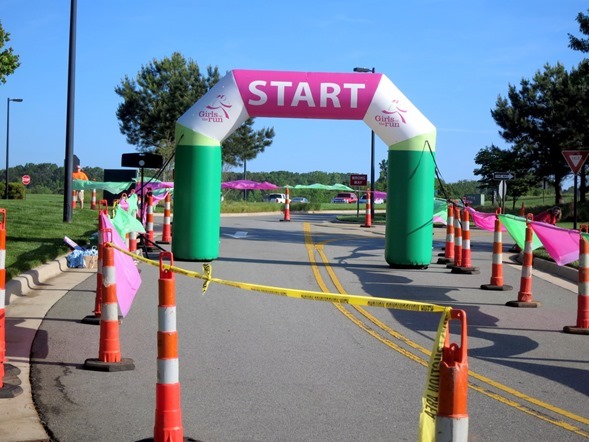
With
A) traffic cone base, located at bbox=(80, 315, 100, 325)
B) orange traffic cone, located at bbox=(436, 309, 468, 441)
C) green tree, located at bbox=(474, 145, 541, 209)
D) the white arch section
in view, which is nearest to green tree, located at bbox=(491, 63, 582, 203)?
green tree, located at bbox=(474, 145, 541, 209)

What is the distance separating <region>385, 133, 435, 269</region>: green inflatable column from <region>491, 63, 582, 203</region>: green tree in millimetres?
35924

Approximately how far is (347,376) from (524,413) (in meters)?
1.70

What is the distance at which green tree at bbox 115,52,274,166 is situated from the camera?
64.8 m

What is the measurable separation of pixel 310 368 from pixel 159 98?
59.6 m

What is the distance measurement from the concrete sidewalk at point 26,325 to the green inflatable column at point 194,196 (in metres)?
2.41

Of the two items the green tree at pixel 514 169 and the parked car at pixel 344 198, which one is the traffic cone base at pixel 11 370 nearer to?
the green tree at pixel 514 169

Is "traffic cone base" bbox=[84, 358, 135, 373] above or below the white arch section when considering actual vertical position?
below

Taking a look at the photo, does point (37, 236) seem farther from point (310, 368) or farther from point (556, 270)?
point (310, 368)

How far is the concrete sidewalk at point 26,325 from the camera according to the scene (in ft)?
19.0

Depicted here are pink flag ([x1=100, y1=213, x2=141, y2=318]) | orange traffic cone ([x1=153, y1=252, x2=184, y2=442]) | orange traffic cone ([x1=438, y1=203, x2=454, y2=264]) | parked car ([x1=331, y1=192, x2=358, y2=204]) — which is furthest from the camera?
parked car ([x1=331, y1=192, x2=358, y2=204])

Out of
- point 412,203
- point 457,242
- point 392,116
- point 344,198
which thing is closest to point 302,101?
point 392,116

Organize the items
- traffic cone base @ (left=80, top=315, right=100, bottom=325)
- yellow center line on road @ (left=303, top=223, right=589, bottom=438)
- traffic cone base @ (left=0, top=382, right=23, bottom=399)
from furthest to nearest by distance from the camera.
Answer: traffic cone base @ (left=80, top=315, right=100, bottom=325) < traffic cone base @ (left=0, top=382, right=23, bottom=399) < yellow center line on road @ (left=303, top=223, right=589, bottom=438)

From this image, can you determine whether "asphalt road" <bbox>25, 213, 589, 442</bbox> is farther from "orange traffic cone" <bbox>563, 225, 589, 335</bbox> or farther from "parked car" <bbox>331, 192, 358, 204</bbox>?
"parked car" <bbox>331, 192, 358, 204</bbox>

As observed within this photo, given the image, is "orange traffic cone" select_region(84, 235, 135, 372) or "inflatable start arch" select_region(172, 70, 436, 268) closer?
"orange traffic cone" select_region(84, 235, 135, 372)
